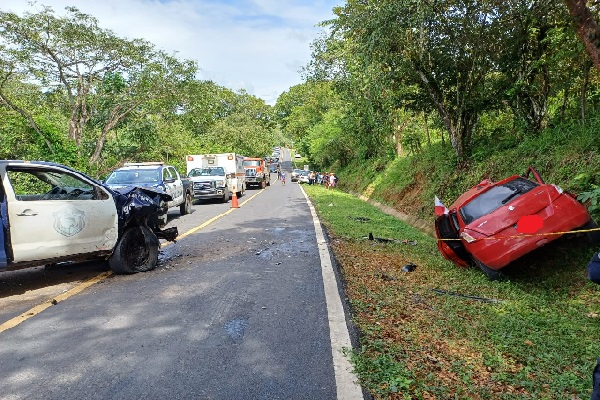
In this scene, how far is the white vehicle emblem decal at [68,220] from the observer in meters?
5.78

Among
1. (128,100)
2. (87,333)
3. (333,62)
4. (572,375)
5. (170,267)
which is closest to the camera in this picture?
(572,375)

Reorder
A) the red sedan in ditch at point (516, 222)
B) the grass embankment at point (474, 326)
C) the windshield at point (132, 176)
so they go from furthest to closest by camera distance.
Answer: the windshield at point (132, 176) → the red sedan in ditch at point (516, 222) → the grass embankment at point (474, 326)

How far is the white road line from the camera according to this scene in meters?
3.13

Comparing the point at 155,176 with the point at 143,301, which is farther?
the point at 155,176

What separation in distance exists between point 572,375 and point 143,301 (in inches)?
178

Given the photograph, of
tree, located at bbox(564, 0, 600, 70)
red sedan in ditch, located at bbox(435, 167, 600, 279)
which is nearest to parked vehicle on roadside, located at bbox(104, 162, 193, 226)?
red sedan in ditch, located at bbox(435, 167, 600, 279)

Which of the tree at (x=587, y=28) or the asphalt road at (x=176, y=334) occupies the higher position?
the tree at (x=587, y=28)

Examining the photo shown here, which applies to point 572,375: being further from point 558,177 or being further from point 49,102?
point 49,102

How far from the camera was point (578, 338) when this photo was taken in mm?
4469

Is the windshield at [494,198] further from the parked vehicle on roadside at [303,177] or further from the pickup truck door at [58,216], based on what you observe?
the parked vehicle on roadside at [303,177]

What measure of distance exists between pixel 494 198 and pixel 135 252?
6.06 m

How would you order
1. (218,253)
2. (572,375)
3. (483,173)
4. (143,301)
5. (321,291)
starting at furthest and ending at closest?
(483,173), (218,253), (321,291), (143,301), (572,375)

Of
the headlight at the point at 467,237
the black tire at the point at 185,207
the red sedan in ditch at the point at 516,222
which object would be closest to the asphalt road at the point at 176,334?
the headlight at the point at 467,237

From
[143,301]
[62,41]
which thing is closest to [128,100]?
[62,41]
